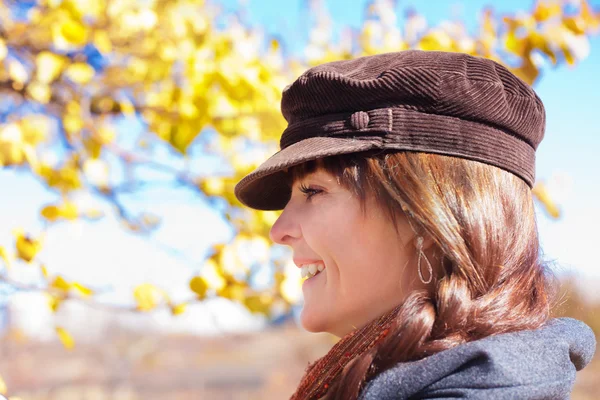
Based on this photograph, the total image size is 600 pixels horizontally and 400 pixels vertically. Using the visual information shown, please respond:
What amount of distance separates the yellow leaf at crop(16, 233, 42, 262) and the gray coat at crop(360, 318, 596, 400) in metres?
1.08

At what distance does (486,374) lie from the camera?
2.96 ft

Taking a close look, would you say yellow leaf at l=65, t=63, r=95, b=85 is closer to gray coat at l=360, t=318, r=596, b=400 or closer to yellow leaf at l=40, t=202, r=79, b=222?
yellow leaf at l=40, t=202, r=79, b=222

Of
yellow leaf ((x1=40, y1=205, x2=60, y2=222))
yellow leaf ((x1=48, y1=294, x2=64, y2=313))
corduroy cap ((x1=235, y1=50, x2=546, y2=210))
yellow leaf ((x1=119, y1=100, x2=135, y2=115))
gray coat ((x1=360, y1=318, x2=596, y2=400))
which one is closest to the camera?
gray coat ((x1=360, y1=318, x2=596, y2=400))

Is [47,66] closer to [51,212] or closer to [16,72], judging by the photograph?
[16,72]

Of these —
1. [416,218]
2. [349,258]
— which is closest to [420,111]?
[416,218]

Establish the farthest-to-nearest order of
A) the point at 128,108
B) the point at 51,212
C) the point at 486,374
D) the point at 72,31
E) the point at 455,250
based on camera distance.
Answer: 1. the point at 128,108
2. the point at 51,212
3. the point at 72,31
4. the point at 455,250
5. the point at 486,374

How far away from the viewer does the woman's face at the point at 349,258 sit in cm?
118

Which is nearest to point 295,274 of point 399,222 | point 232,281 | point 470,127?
point 232,281

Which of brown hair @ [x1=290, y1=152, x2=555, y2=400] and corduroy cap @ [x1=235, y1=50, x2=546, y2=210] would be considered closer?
brown hair @ [x1=290, y1=152, x2=555, y2=400]

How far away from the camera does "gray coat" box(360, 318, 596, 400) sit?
0.90m

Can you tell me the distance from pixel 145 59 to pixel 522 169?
156cm

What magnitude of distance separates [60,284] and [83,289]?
0.20 feet

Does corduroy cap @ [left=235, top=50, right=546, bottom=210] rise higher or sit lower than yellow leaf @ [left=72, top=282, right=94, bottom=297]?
lower

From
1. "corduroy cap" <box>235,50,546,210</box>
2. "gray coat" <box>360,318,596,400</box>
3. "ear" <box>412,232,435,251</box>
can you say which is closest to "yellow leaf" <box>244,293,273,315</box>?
"corduroy cap" <box>235,50,546,210</box>
